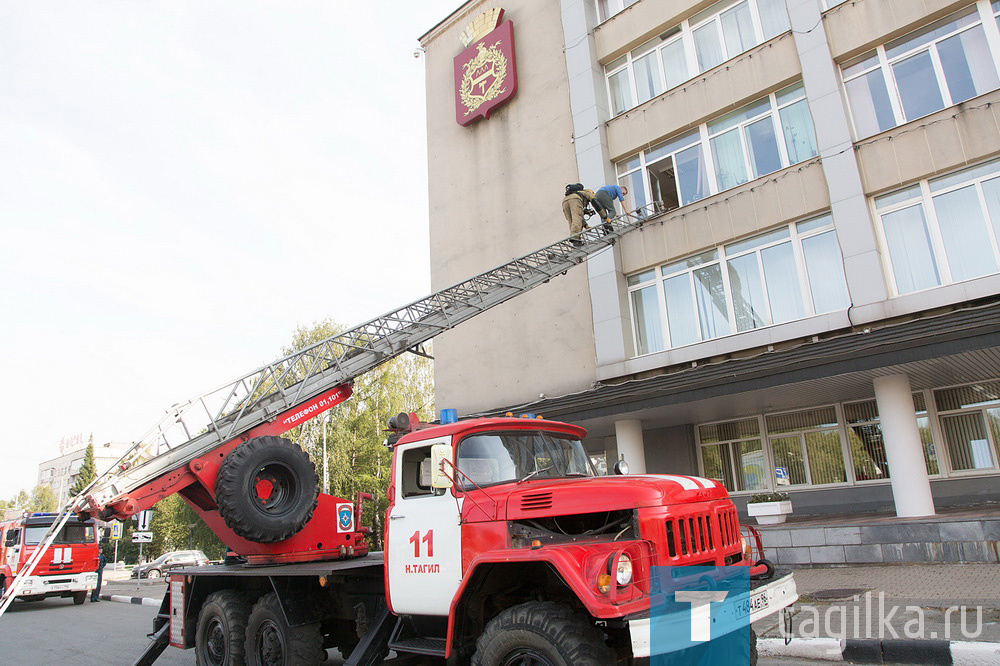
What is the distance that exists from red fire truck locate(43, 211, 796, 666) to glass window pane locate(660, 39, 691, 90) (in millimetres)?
12097

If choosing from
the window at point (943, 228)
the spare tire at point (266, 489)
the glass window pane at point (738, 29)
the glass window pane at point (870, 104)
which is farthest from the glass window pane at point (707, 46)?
the spare tire at point (266, 489)

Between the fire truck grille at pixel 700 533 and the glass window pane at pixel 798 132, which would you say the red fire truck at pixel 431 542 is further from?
the glass window pane at pixel 798 132

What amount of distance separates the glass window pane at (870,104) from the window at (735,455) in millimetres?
7063

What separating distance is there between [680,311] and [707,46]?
6.96m

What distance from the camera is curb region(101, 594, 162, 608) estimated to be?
57.1ft

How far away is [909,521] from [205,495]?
11166 millimetres

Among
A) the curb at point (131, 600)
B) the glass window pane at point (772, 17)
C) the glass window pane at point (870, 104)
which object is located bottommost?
the curb at point (131, 600)

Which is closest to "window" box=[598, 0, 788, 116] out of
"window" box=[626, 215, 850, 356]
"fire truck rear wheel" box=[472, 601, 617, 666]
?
"window" box=[626, 215, 850, 356]

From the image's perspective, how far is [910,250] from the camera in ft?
40.9

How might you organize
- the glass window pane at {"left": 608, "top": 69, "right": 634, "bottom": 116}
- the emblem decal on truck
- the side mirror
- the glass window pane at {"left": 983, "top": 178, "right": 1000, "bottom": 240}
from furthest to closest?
1. the glass window pane at {"left": 608, "top": 69, "right": 634, "bottom": 116}
2. the glass window pane at {"left": 983, "top": 178, "right": 1000, "bottom": 240}
3. the emblem decal on truck
4. the side mirror

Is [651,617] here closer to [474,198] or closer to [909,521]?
[909,521]

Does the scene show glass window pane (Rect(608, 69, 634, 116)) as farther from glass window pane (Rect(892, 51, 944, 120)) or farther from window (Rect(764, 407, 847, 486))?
window (Rect(764, 407, 847, 486))

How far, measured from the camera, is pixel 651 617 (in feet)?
12.8

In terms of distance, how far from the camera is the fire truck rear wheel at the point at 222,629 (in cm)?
705
